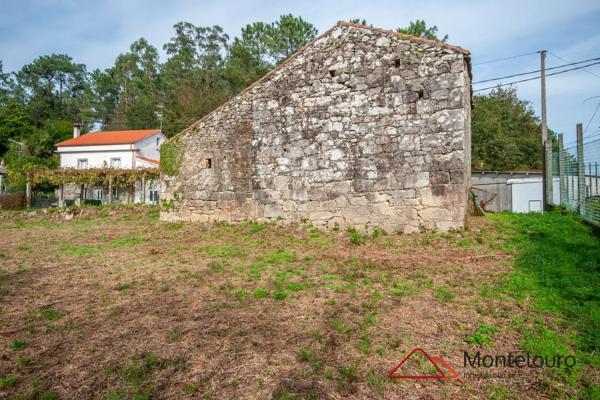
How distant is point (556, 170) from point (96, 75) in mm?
62294

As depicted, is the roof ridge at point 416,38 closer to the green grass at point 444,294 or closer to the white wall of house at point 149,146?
the green grass at point 444,294

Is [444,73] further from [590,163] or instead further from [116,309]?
[116,309]

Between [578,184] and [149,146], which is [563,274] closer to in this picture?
[578,184]

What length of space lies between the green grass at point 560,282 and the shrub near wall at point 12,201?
24.7m

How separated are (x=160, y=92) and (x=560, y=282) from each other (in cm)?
Answer: 4854

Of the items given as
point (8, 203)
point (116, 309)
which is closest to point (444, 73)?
point (116, 309)

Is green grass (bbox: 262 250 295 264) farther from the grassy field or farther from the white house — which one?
the white house

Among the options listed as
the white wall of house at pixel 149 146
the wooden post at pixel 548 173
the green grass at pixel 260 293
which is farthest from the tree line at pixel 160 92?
the green grass at pixel 260 293

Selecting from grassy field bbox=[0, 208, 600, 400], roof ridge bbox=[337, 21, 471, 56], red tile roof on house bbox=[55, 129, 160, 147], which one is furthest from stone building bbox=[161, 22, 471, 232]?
red tile roof on house bbox=[55, 129, 160, 147]

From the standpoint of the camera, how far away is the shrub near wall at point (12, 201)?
67.8 feet

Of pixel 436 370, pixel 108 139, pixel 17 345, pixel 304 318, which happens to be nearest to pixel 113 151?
pixel 108 139

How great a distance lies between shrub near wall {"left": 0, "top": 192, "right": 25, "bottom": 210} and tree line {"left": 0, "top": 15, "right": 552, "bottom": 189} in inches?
411

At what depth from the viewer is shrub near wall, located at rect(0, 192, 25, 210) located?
20.7 metres

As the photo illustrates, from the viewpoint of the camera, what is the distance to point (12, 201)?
21016 mm
